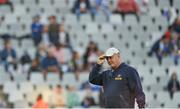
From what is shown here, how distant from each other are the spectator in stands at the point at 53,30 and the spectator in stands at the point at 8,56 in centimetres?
115

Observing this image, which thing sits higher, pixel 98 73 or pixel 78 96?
pixel 98 73

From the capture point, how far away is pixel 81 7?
20109mm

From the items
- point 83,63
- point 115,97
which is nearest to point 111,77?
point 115,97

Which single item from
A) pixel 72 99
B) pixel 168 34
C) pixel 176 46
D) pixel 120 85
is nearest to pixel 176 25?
pixel 168 34

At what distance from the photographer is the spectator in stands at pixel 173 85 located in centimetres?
1761

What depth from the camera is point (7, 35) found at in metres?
19.4

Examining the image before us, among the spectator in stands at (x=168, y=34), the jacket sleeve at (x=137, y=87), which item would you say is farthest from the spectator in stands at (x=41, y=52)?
the jacket sleeve at (x=137, y=87)

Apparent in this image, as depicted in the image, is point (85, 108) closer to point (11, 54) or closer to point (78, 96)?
point (78, 96)

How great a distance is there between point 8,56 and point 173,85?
14.3 ft

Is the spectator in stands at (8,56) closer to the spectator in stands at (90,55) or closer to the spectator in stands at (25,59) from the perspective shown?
the spectator in stands at (25,59)

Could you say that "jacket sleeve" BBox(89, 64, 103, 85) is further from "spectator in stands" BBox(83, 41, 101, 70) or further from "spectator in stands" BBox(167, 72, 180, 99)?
"spectator in stands" BBox(83, 41, 101, 70)

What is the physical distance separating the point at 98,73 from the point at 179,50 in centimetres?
970

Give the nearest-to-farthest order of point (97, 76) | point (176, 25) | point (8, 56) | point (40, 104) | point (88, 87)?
point (97, 76)
point (40, 104)
point (88, 87)
point (8, 56)
point (176, 25)

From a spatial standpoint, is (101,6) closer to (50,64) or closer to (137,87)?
(50,64)
